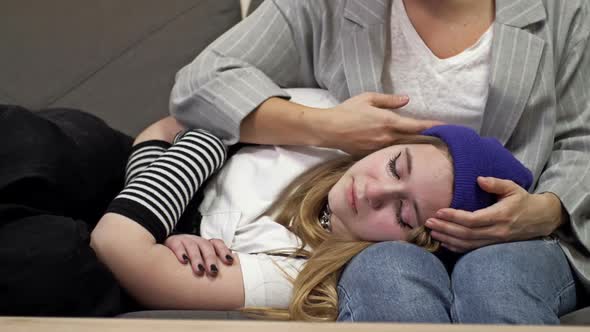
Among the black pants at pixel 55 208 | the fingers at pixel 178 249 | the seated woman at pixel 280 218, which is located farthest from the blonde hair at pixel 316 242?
the black pants at pixel 55 208

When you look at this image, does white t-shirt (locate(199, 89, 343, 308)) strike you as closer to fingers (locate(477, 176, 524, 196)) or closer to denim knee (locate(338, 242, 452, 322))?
denim knee (locate(338, 242, 452, 322))

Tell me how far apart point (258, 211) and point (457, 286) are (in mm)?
347

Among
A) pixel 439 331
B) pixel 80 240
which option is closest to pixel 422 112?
pixel 80 240

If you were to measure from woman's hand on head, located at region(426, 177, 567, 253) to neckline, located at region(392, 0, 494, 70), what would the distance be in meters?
0.25

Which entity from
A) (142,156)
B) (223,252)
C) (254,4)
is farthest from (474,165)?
(254,4)

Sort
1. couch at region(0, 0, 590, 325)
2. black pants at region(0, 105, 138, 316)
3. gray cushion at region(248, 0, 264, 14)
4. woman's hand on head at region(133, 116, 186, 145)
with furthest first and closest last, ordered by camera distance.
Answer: gray cushion at region(248, 0, 264, 14)
couch at region(0, 0, 590, 325)
woman's hand on head at region(133, 116, 186, 145)
black pants at region(0, 105, 138, 316)

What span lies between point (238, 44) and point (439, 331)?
2.78 feet

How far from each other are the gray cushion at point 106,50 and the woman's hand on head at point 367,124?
47cm

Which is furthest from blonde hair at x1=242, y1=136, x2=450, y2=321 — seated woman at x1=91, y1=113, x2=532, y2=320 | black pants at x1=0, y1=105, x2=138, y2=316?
black pants at x1=0, y1=105, x2=138, y2=316

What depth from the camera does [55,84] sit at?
1.50 metres

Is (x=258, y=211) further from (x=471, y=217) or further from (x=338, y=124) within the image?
(x=471, y=217)

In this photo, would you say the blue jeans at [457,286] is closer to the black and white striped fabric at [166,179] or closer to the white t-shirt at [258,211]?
the white t-shirt at [258,211]

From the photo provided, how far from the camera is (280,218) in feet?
3.87

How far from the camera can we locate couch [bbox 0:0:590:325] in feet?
4.85
